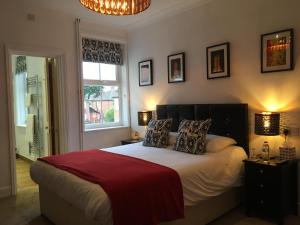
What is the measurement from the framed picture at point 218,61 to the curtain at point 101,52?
77.2 inches

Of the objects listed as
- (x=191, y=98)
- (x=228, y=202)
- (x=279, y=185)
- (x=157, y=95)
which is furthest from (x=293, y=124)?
(x=157, y=95)

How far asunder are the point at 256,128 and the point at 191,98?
1.24 metres

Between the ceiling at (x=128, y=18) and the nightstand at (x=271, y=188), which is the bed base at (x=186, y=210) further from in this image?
the ceiling at (x=128, y=18)

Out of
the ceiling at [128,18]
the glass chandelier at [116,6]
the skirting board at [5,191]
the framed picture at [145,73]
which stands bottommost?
the skirting board at [5,191]

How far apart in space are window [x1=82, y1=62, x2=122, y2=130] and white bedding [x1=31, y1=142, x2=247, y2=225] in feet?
5.59

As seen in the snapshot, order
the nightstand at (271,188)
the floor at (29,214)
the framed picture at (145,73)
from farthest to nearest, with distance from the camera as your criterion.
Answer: the framed picture at (145,73)
the floor at (29,214)
the nightstand at (271,188)

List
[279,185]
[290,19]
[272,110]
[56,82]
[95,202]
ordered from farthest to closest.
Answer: [56,82] < [272,110] < [290,19] < [279,185] < [95,202]

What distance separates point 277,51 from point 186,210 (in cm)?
204

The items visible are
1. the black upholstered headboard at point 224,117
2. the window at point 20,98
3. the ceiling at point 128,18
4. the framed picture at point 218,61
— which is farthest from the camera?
the window at point 20,98

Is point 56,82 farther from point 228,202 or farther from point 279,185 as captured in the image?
point 279,185

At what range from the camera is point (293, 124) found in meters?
2.96

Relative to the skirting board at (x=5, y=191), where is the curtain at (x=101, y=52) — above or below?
above

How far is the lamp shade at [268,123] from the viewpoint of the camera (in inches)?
114

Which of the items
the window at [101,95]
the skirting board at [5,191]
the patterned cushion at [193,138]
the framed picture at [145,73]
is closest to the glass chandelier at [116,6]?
the patterned cushion at [193,138]
